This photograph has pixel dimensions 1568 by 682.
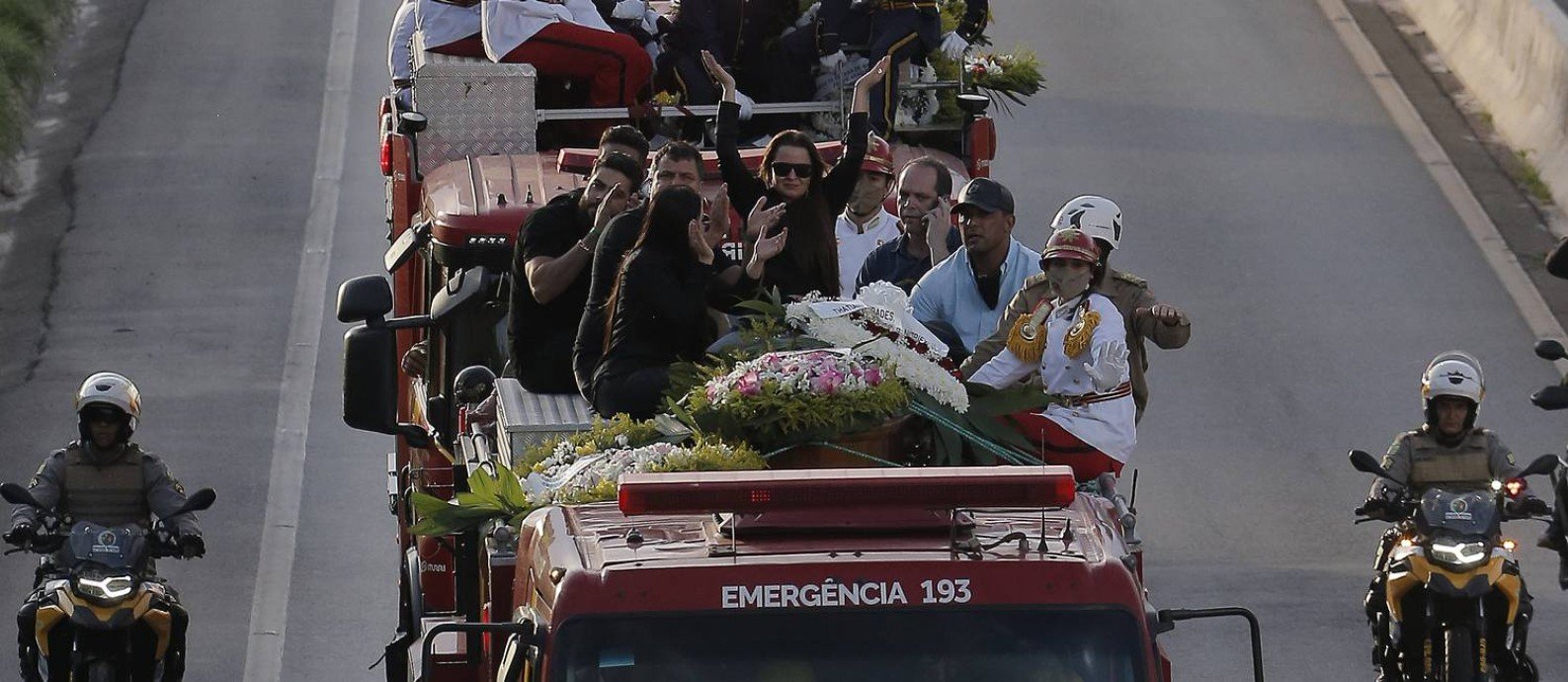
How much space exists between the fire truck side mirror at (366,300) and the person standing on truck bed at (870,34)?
5170mm

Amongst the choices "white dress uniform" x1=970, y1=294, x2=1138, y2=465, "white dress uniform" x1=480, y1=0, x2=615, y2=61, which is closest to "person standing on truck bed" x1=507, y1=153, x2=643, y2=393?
"white dress uniform" x1=970, y1=294, x2=1138, y2=465

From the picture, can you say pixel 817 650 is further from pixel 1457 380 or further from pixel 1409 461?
pixel 1409 461

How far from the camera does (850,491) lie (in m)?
6.45

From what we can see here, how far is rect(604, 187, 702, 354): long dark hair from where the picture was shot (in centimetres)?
855

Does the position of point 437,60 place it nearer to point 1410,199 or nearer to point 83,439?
point 83,439

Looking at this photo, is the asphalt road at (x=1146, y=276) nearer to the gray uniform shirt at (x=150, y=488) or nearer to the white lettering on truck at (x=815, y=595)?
the gray uniform shirt at (x=150, y=488)

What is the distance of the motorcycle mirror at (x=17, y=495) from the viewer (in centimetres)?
1129

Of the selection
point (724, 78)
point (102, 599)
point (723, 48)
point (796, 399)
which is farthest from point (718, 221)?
point (723, 48)

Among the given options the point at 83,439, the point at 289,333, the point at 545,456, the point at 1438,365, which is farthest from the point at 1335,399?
the point at 545,456

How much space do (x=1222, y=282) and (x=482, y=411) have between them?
11.7 meters

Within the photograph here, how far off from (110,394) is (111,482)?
42 cm

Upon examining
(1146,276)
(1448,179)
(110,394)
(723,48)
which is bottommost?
(1146,276)

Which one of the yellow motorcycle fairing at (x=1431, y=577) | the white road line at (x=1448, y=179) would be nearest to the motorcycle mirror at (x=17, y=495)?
the yellow motorcycle fairing at (x=1431, y=577)

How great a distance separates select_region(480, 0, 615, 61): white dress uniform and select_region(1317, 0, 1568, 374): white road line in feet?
27.5
